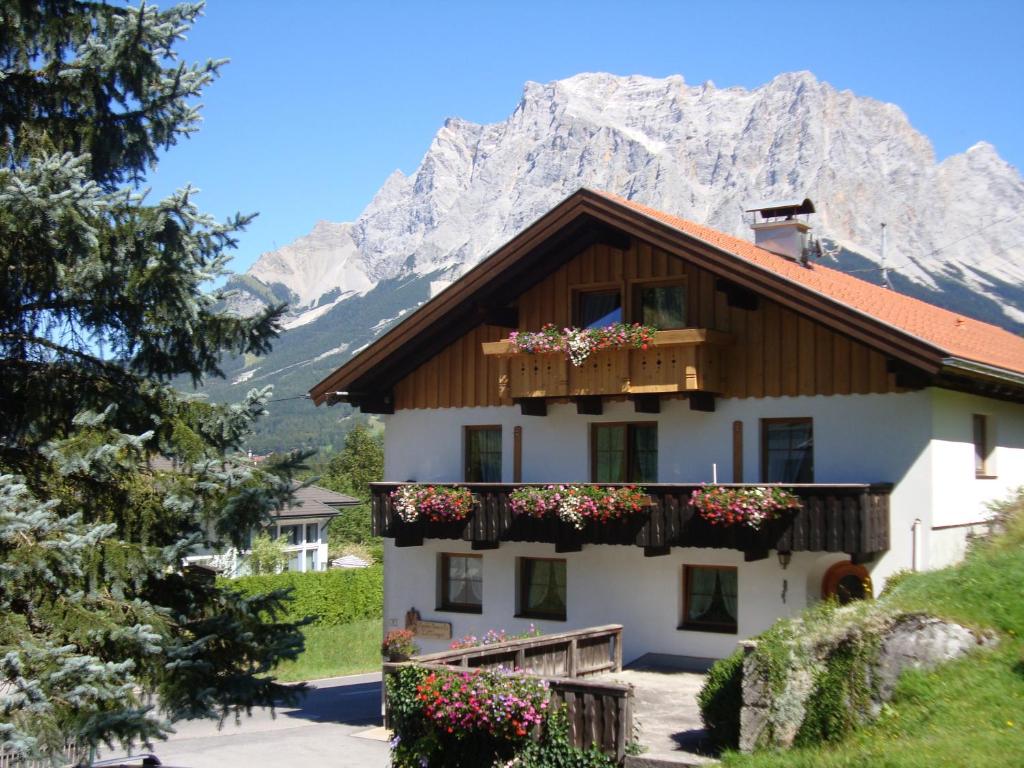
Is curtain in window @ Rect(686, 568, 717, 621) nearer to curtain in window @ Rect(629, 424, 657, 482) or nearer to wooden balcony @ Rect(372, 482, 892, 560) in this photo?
wooden balcony @ Rect(372, 482, 892, 560)

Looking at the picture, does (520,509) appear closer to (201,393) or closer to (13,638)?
(201,393)

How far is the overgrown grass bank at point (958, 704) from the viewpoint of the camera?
9.93 m

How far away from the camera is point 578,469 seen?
2208 centimetres

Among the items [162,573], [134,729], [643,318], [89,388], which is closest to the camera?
[134,729]

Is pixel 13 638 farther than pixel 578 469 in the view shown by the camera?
No

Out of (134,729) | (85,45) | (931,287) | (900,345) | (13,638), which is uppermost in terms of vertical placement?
(931,287)

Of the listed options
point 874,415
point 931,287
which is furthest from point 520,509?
point 931,287

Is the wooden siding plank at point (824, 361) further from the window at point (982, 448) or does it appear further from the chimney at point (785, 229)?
the chimney at point (785, 229)

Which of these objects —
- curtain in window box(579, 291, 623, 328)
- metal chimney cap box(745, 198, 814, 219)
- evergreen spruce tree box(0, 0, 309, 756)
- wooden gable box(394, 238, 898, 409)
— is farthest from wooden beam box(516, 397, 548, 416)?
evergreen spruce tree box(0, 0, 309, 756)

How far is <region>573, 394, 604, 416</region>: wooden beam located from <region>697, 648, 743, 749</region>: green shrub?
727cm

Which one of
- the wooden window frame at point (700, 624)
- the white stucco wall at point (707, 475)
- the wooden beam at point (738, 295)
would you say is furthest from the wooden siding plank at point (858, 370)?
the wooden window frame at point (700, 624)

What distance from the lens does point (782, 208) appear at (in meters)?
25.5

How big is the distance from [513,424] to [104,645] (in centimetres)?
1357

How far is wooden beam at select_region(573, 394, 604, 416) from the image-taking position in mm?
21188
